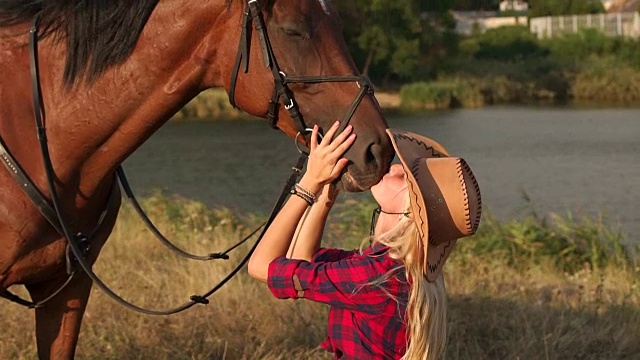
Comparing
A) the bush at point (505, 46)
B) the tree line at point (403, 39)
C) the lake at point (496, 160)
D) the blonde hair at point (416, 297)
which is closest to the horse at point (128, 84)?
the blonde hair at point (416, 297)

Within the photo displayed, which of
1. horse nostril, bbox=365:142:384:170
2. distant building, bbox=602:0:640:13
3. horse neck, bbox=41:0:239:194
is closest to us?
horse nostril, bbox=365:142:384:170

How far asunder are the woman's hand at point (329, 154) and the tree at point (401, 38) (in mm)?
28281

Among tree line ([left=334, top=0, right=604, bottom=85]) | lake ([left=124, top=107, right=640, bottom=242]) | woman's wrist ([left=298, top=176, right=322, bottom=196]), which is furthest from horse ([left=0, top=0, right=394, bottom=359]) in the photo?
tree line ([left=334, top=0, right=604, bottom=85])

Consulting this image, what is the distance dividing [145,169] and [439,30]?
27637 millimetres

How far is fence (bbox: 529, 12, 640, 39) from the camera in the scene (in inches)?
1705

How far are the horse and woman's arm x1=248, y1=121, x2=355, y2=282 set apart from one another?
0.05 metres

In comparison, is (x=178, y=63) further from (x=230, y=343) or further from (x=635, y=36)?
(x=635, y=36)

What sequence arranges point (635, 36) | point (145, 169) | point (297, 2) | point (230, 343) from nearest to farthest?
point (297, 2) < point (230, 343) < point (145, 169) < point (635, 36)

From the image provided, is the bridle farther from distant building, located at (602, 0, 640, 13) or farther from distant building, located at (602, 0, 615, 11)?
distant building, located at (602, 0, 615, 11)

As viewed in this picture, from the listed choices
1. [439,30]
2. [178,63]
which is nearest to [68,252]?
[178,63]

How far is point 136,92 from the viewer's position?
321cm

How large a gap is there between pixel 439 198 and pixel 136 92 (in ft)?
3.58

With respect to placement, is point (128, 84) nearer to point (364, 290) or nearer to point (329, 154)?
point (329, 154)

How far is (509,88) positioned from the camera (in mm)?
34250
